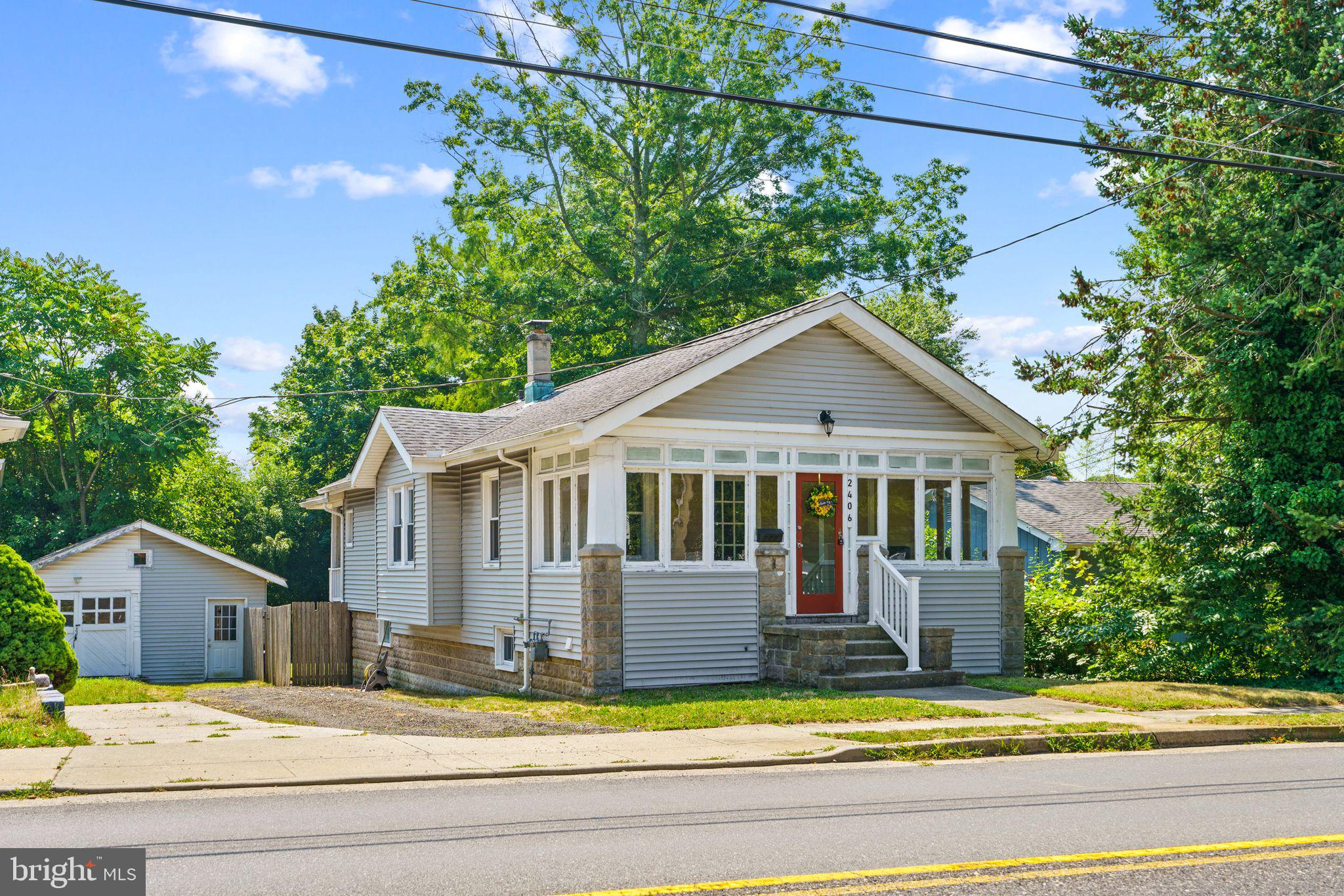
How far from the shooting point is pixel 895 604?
1738 centimetres

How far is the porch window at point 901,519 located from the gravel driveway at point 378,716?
6703 mm

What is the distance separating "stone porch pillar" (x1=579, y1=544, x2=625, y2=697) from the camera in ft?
52.9

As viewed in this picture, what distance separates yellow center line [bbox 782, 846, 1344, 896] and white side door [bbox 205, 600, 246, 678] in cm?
2910

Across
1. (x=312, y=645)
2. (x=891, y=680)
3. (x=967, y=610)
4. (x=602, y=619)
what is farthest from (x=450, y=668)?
(x=967, y=610)

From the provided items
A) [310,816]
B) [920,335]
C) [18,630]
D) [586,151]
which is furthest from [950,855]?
[920,335]

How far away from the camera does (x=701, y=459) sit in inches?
674

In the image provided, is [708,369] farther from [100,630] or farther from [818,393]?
[100,630]

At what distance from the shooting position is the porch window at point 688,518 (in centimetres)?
1698

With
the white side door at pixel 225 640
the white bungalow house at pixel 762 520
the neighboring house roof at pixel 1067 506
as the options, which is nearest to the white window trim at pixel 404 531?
the white bungalow house at pixel 762 520

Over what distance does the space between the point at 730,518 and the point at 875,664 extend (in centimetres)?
290

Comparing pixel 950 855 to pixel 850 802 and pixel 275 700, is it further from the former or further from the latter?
pixel 275 700

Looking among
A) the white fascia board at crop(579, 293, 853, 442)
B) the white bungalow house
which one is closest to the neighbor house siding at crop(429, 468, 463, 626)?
the white bungalow house

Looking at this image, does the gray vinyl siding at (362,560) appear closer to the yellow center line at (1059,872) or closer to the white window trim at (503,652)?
the white window trim at (503,652)

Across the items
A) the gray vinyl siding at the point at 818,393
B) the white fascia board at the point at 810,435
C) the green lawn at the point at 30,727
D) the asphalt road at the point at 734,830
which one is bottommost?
the green lawn at the point at 30,727
